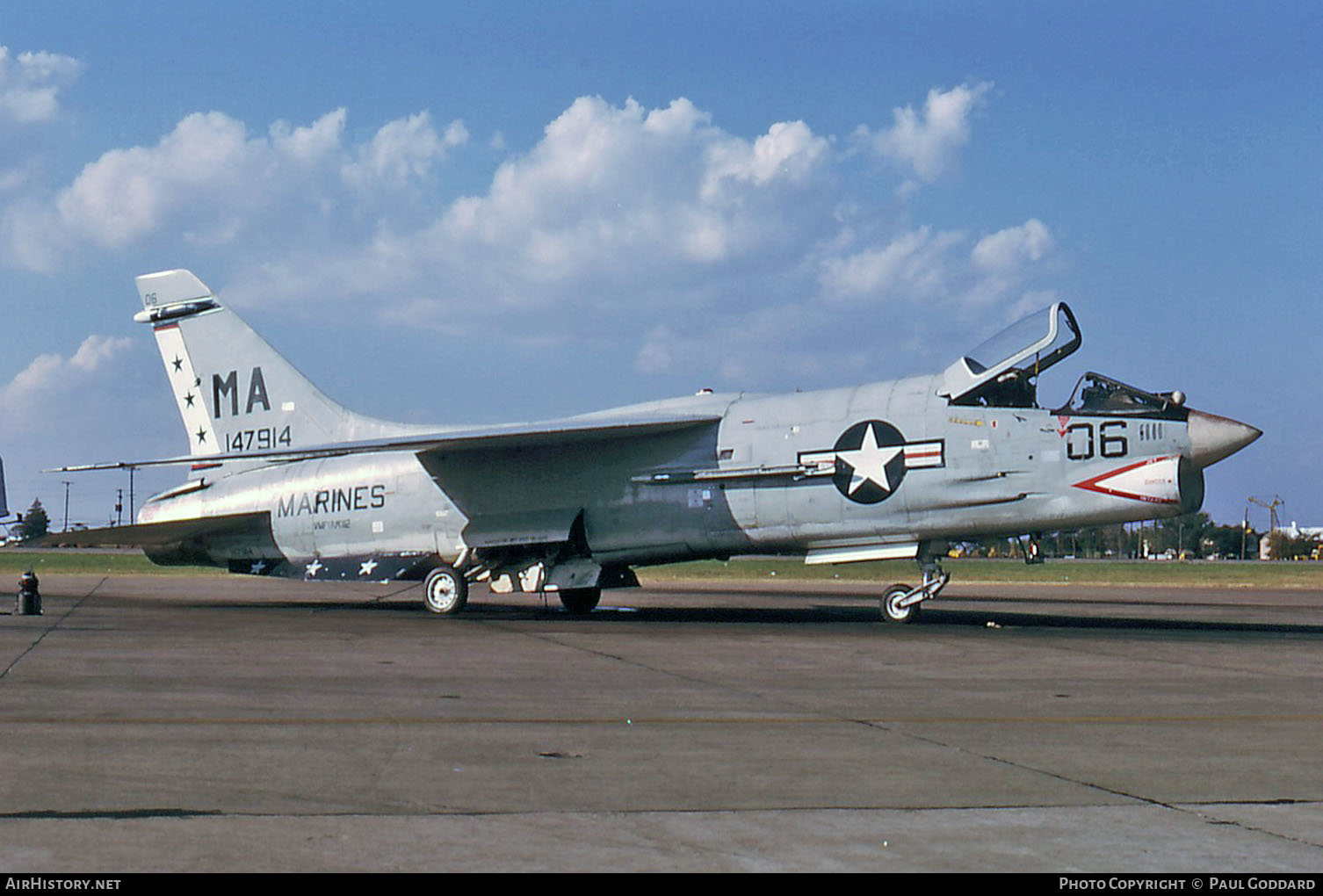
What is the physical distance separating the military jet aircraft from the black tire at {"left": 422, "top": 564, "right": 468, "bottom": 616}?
1.3 inches

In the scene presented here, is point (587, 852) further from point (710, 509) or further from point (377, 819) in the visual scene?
point (710, 509)

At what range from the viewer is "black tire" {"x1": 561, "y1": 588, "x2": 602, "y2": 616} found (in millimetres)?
22062

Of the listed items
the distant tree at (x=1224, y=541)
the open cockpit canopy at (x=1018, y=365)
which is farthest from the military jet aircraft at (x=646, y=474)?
the distant tree at (x=1224, y=541)

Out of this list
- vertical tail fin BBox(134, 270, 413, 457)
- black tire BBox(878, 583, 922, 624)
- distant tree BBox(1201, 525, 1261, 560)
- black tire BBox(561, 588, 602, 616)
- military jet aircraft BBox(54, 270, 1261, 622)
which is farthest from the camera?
distant tree BBox(1201, 525, 1261, 560)

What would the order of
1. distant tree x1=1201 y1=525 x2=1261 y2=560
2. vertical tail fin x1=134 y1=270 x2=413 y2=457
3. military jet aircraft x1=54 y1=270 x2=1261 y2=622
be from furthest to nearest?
distant tree x1=1201 y1=525 x2=1261 y2=560 → vertical tail fin x1=134 y1=270 x2=413 y2=457 → military jet aircraft x1=54 y1=270 x2=1261 y2=622

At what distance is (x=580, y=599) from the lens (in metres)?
22.2

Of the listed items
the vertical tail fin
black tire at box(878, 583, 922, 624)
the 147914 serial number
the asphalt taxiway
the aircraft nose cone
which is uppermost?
the vertical tail fin

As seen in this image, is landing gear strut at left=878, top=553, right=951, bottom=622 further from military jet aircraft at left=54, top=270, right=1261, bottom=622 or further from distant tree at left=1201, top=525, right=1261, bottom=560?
distant tree at left=1201, top=525, right=1261, bottom=560

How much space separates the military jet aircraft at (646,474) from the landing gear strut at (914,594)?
0.10 ft

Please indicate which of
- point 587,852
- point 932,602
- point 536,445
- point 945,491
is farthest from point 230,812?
point 932,602

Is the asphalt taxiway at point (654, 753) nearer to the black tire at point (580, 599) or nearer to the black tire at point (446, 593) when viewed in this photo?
the black tire at point (446, 593)

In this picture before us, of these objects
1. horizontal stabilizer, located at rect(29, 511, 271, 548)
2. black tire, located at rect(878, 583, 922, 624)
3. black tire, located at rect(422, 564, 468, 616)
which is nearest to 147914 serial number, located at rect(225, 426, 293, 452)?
horizontal stabilizer, located at rect(29, 511, 271, 548)

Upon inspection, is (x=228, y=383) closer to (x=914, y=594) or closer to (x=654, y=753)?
(x=914, y=594)
